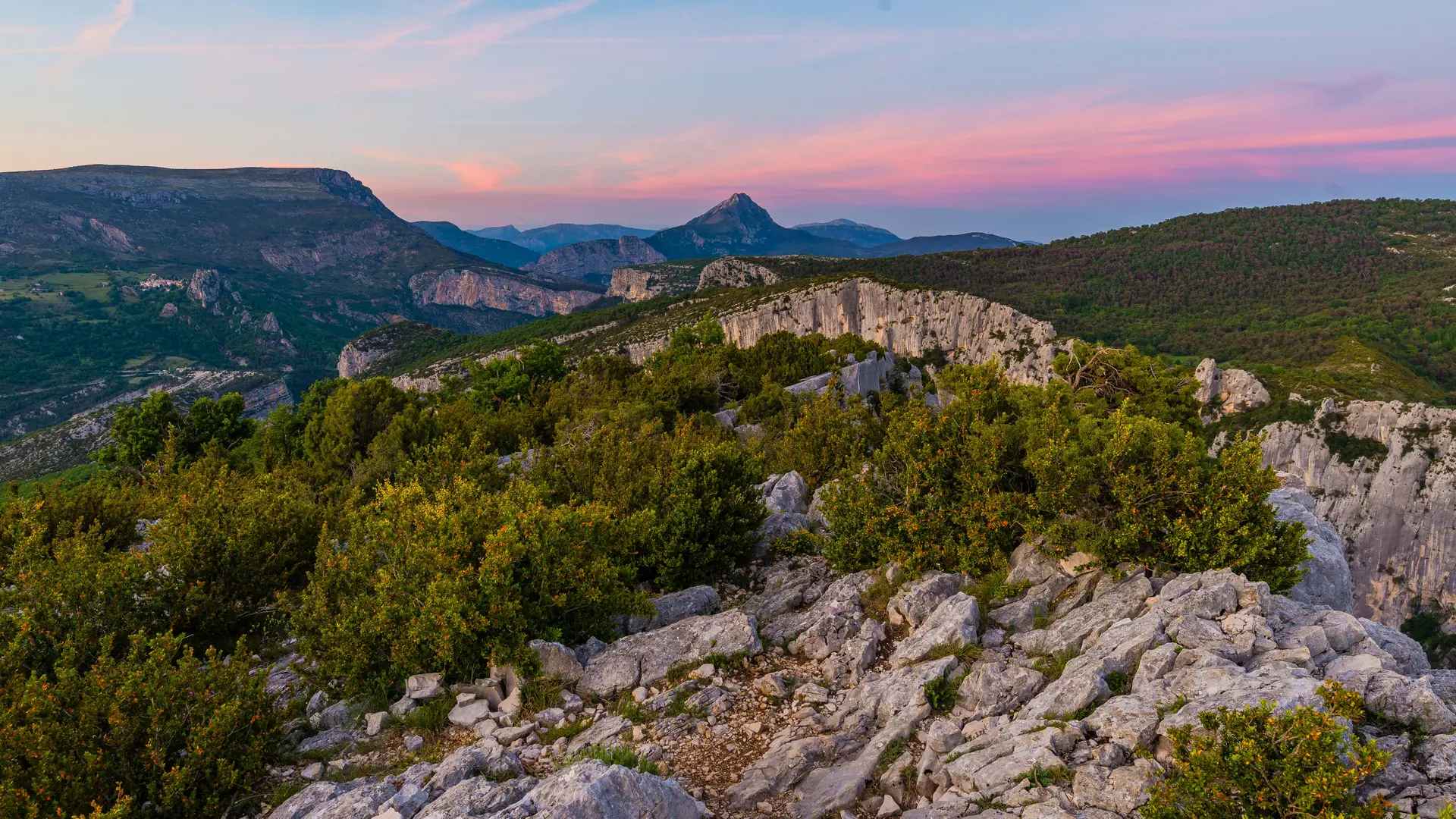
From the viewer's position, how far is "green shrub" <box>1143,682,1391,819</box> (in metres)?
4.89

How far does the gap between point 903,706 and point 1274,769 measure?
3.97 metres

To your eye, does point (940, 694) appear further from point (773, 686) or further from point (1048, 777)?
point (773, 686)

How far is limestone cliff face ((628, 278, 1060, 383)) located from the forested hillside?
1459 centimetres

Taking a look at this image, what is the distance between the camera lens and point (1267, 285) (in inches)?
5428

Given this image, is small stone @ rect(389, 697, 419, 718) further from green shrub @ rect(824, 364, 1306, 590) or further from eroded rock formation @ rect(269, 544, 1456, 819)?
green shrub @ rect(824, 364, 1306, 590)

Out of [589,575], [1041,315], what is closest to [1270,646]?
[589,575]

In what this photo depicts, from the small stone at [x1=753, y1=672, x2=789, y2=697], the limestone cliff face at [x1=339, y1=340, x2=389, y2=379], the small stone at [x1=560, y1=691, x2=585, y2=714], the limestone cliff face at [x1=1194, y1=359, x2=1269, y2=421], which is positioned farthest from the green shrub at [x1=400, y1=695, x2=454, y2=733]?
the limestone cliff face at [x1=339, y1=340, x2=389, y2=379]

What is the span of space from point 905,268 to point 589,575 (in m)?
160

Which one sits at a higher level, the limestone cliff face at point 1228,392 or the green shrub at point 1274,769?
the green shrub at point 1274,769

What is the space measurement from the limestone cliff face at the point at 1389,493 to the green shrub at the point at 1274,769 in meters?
79.8

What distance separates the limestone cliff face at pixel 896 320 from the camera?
107 metres

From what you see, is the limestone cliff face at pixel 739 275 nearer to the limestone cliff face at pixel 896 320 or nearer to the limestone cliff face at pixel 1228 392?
the limestone cliff face at pixel 896 320

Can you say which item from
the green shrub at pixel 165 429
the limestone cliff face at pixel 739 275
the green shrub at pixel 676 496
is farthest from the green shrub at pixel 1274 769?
the limestone cliff face at pixel 739 275

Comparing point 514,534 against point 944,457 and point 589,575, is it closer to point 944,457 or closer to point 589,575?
point 589,575
